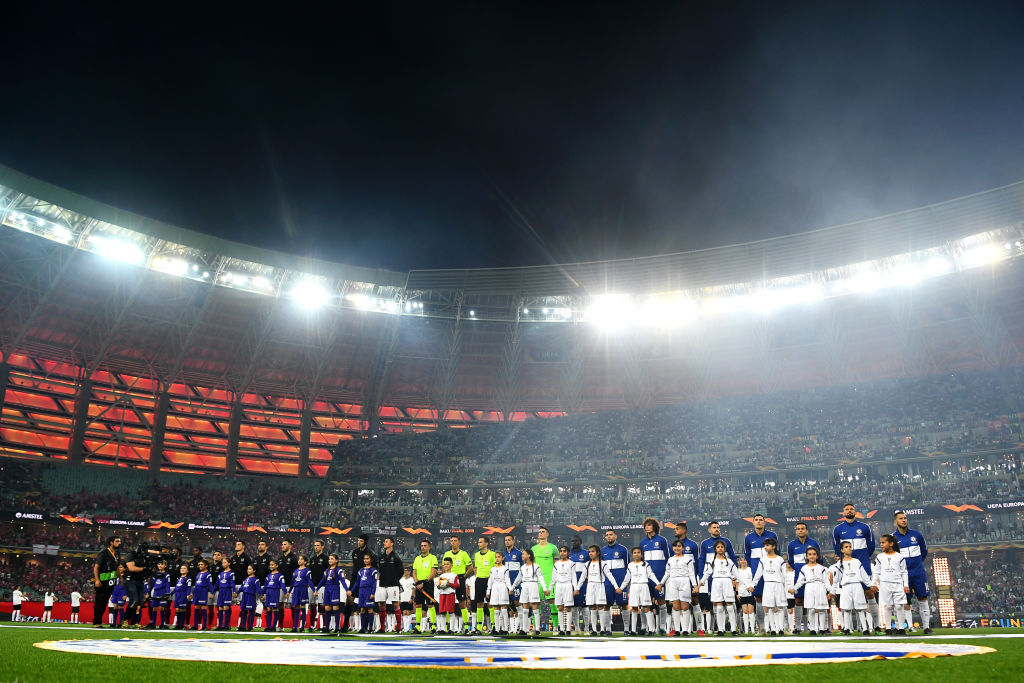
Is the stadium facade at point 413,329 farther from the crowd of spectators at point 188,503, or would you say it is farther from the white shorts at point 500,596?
the white shorts at point 500,596

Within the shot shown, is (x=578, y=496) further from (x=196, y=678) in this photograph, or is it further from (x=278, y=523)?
(x=196, y=678)

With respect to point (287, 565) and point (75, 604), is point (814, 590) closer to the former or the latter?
point (287, 565)

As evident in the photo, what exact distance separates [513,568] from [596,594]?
7.21 feet

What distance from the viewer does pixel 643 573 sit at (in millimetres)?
15406

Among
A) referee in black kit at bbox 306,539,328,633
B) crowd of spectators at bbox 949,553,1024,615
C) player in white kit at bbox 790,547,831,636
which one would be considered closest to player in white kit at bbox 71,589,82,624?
referee in black kit at bbox 306,539,328,633

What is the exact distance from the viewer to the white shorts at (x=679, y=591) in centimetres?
1474

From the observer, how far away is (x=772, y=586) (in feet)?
47.1

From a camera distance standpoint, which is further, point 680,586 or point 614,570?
point 614,570

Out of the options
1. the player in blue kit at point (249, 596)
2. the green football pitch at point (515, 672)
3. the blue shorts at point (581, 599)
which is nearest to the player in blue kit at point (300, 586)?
the player in blue kit at point (249, 596)

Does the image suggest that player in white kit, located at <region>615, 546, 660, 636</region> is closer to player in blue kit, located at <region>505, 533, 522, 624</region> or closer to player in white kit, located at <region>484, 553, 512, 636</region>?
player in blue kit, located at <region>505, 533, 522, 624</region>

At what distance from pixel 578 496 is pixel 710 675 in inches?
1852

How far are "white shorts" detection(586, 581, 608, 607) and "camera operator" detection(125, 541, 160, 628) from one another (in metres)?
11.9

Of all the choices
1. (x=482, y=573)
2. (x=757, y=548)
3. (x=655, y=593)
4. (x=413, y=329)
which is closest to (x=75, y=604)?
(x=482, y=573)

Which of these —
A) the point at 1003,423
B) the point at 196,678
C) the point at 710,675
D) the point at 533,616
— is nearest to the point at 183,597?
the point at 533,616
